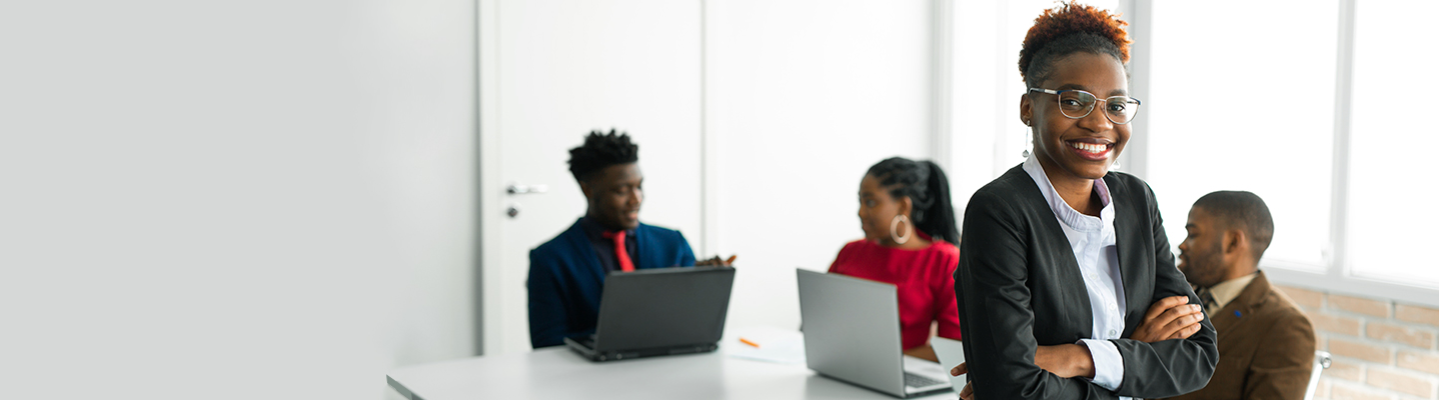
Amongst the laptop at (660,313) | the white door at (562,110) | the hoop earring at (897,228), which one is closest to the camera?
the laptop at (660,313)

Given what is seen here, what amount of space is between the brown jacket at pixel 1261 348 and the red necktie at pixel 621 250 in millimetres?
1387

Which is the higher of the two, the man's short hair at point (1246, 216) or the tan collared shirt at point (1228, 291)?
the man's short hair at point (1246, 216)

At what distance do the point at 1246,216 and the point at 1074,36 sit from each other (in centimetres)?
77

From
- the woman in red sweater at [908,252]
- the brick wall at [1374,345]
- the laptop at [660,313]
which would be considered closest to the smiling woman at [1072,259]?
the laptop at [660,313]

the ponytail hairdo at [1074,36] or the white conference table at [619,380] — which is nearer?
the ponytail hairdo at [1074,36]

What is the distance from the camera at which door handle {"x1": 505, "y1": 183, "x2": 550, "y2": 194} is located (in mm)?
3163

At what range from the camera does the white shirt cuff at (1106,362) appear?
1.14m

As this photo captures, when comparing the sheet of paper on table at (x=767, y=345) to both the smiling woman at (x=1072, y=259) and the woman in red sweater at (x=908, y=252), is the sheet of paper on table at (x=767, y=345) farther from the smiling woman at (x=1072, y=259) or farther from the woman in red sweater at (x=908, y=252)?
the smiling woman at (x=1072, y=259)

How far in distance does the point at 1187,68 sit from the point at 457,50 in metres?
2.55

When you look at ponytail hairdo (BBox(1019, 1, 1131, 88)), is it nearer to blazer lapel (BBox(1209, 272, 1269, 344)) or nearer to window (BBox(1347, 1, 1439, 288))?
blazer lapel (BBox(1209, 272, 1269, 344))

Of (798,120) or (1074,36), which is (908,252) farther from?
(798,120)

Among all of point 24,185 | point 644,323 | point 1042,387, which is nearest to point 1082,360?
point 1042,387

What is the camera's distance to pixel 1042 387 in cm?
111

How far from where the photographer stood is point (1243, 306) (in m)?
1.64
